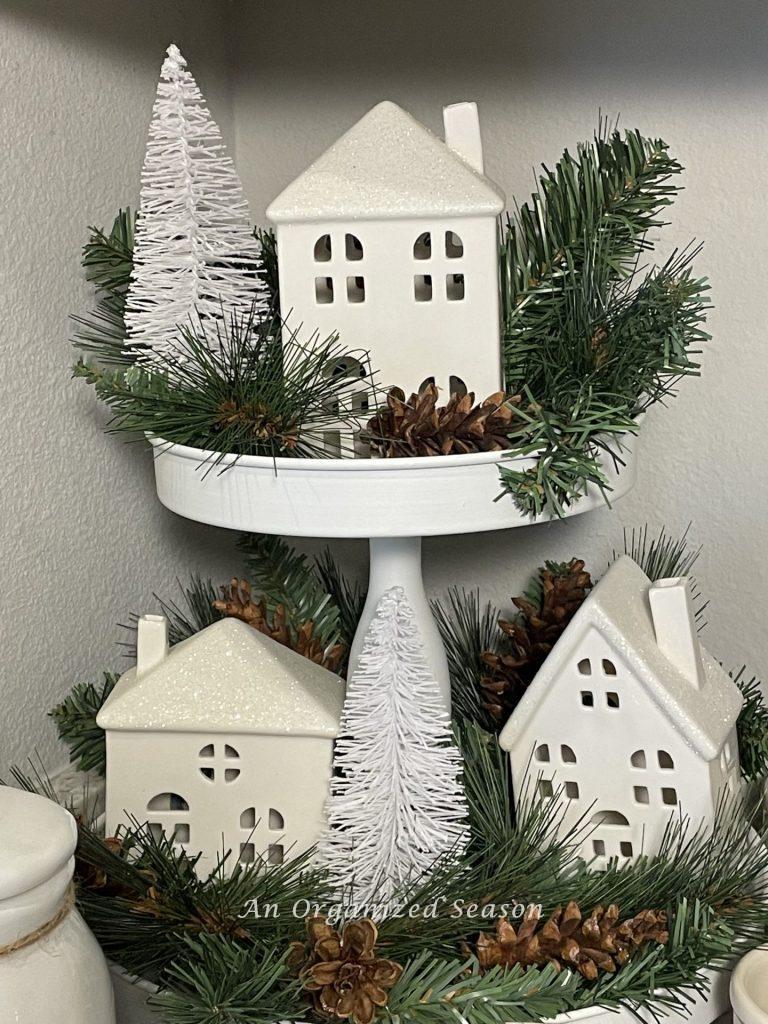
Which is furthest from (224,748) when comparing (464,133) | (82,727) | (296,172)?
(296,172)

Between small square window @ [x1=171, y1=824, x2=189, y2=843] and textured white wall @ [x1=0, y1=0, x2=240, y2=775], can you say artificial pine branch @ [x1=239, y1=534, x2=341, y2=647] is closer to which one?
textured white wall @ [x1=0, y1=0, x2=240, y2=775]

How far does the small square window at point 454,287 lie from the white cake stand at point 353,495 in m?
0.10

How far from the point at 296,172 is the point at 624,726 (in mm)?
542

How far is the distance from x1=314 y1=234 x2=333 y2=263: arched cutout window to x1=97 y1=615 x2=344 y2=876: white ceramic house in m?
0.21

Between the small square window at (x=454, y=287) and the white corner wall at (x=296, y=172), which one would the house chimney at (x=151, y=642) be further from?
the small square window at (x=454, y=287)

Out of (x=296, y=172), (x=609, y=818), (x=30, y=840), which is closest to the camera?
(x=30, y=840)

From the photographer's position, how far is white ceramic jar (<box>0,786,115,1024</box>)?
0.45 m

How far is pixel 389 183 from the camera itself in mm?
628

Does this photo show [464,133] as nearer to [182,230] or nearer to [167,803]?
[182,230]

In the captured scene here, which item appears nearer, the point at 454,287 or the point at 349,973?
the point at 349,973

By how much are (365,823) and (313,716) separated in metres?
0.06

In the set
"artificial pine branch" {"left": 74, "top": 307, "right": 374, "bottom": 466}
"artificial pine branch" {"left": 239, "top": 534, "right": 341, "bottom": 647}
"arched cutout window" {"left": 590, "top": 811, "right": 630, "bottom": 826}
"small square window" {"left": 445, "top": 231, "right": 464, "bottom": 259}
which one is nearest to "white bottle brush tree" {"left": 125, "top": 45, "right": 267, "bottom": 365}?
"artificial pine branch" {"left": 74, "top": 307, "right": 374, "bottom": 466}

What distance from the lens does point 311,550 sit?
3.29ft

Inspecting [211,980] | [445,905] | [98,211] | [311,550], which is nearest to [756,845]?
[445,905]
